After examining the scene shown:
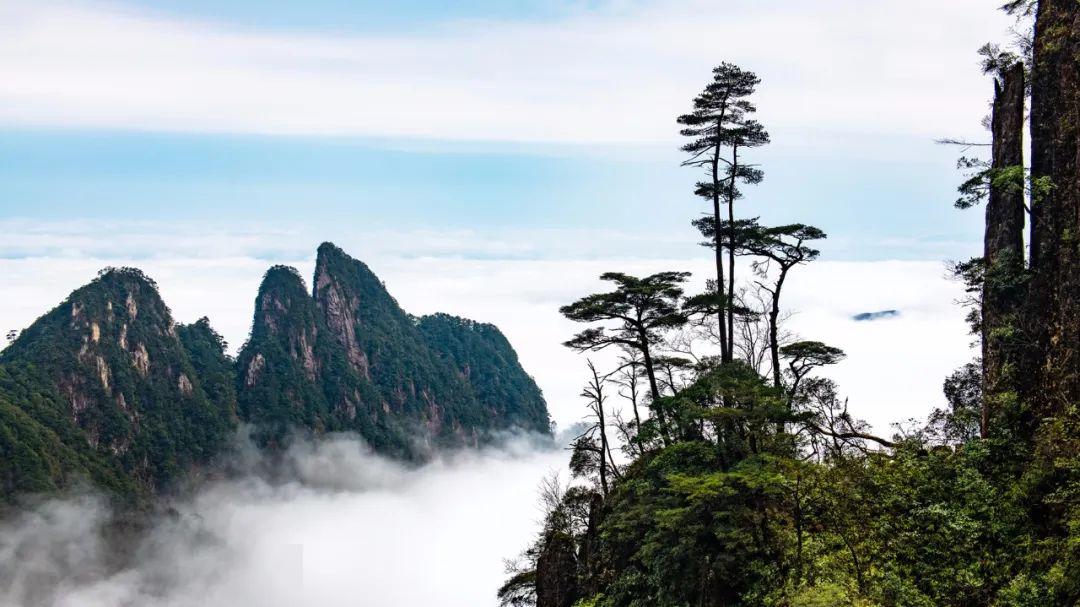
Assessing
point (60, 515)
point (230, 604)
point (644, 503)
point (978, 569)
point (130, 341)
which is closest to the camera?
point (978, 569)

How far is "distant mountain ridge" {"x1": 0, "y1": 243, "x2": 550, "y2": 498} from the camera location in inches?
4916

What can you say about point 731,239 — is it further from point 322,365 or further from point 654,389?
point 322,365

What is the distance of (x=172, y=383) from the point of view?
152 meters

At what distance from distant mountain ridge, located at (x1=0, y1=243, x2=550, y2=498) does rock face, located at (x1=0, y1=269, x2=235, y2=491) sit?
0.78 ft

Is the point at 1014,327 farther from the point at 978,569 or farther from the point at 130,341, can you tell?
the point at 130,341

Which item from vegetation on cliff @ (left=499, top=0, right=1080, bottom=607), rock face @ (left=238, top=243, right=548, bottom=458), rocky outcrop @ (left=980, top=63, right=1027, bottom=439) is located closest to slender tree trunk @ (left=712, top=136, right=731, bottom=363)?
vegetation on cliff @ (left=499, top=0, right=1080, bottom=607)

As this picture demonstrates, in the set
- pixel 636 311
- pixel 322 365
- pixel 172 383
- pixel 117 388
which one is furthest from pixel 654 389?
pixel 322 365

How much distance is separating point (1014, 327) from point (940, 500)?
5.08 m

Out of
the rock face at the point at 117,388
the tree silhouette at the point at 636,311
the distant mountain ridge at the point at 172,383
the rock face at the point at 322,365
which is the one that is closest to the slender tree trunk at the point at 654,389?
the tree silhouette at the point at 636,311

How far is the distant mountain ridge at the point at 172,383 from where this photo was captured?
124875mm

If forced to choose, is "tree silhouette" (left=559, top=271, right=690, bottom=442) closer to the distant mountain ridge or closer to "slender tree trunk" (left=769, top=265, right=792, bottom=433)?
"slender tree trunk" (left=769, top=265, right=792, bottom=433)

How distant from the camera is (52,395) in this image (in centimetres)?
12762

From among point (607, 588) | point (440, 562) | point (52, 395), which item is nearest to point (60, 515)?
point (52, 395)

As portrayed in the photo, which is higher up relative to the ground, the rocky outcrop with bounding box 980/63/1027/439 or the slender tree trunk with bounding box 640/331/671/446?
the rocky outcrop with bounding box 980/63/1027/439
